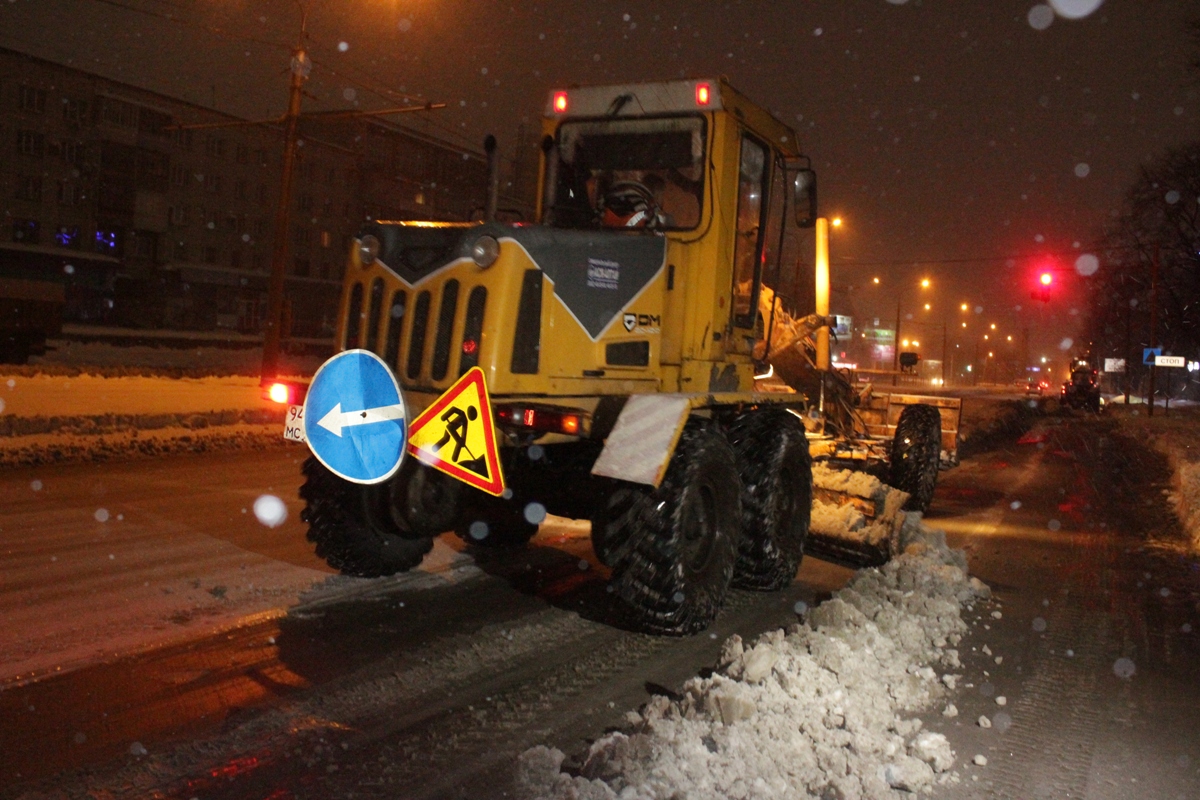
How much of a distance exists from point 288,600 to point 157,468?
6.97 m

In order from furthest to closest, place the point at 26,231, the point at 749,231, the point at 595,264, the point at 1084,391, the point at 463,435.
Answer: the point at 1084,391 → the point at 26,231 → the point at 749,231 → the point at 595,264 → the point at 463,435

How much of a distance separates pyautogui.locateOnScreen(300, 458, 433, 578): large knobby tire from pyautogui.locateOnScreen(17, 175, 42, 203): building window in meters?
54.2

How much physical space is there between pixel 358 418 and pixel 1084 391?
5490 cm

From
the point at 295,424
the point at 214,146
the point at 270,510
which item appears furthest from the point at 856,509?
the point at 214,146

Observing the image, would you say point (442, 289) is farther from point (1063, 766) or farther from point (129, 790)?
point (1063, 766)

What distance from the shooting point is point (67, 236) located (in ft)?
177

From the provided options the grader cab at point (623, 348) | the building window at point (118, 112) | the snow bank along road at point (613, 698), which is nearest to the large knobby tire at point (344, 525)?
the grader cab at point (623, 348)

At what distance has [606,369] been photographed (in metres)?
6.47

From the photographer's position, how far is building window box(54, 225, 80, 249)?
176 feet

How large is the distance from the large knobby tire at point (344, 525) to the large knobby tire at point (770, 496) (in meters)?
2.58

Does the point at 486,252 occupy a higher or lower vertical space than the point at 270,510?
higher

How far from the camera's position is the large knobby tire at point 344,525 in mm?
6617

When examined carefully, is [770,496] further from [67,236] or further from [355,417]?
[67,236]

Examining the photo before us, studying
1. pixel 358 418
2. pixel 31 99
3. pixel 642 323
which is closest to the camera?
pixel 358 418
